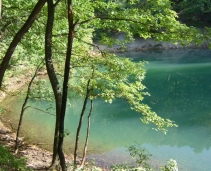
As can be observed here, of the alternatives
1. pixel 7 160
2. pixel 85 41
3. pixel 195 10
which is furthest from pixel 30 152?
pixel 195 10

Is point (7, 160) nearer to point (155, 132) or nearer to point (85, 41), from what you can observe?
point (85, 41)

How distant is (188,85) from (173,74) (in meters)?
4.02

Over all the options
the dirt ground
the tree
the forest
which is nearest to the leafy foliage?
the forest

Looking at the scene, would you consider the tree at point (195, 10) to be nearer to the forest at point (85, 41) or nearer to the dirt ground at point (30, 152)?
the dirt ground at point (30, 152)

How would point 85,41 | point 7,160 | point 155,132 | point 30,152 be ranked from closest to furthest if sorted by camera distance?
point 7,160, point 85,41, point 30,152, point 155,132

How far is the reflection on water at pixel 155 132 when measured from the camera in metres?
12.3

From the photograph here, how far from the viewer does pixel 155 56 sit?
3853 centimetres

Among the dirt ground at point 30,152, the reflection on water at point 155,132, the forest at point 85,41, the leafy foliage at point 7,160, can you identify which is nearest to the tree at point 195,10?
the reflection on water at point 155,132

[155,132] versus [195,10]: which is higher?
[195,10]

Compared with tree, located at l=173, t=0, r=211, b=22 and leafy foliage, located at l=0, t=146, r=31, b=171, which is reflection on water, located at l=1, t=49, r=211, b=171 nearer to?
leafy foliage, located at l=0, t=146, r=31, b=171

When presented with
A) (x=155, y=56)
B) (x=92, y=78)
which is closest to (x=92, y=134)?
(x=92, y=78)

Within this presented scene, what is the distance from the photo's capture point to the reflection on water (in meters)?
12.3

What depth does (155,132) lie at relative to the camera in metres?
14.7

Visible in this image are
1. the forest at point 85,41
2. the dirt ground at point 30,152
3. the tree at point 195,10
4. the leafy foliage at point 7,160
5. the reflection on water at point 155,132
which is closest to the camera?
the leafy foliage at point 7,160
